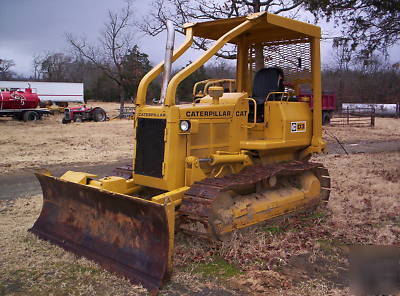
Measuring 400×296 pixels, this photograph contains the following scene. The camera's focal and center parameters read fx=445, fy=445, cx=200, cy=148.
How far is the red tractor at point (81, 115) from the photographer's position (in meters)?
29.3

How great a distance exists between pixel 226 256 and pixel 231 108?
2099 mm

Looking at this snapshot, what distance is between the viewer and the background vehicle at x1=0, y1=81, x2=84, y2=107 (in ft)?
142

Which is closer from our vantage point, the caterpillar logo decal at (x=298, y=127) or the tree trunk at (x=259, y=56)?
the caterpillar logo decal at (x=298, y=127)

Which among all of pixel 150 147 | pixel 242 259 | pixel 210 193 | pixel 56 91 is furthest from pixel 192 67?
pixel 56 91

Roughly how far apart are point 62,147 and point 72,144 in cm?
73

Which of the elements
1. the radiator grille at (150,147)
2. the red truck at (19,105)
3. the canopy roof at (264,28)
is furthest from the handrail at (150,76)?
the red truck at (19,105)

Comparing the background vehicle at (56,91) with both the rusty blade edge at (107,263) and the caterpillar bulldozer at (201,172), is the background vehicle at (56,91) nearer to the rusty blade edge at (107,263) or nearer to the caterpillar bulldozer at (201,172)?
the caterpillar bulldozer at (201,172)

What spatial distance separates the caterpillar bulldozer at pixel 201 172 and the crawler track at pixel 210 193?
0.01 metres

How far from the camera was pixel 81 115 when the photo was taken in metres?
30.1

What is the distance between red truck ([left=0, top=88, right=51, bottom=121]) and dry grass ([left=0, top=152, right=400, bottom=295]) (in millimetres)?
22527

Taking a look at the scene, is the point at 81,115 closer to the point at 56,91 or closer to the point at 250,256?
the point at 56,91

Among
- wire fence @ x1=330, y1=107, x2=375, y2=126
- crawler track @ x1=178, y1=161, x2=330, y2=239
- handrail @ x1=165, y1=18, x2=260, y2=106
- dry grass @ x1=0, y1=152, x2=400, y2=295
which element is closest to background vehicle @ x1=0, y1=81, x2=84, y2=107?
wire fence @ x1=330, y1=107, x2=375, y2=126

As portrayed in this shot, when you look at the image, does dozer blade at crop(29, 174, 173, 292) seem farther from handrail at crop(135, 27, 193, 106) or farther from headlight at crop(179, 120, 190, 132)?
handrail at crop(135, 27, 193, 106)

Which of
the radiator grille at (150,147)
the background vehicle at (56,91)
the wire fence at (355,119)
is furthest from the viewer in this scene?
the background vehicle at (56,91)
